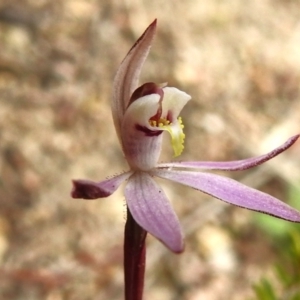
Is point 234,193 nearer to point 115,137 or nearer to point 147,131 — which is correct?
point 147,131

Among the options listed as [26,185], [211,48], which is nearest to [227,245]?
[26,185]

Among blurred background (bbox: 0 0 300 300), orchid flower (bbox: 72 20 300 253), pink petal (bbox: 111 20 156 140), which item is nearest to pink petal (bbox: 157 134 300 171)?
orchid flower (bbox: 72 20 300 253)

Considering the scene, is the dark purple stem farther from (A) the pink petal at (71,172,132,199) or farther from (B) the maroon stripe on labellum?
(B) the maroon stripe on labellum

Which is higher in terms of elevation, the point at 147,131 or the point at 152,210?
the point at 147,131

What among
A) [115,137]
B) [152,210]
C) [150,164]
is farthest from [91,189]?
[115,137]

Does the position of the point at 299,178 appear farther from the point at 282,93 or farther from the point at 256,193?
the point at 256,193

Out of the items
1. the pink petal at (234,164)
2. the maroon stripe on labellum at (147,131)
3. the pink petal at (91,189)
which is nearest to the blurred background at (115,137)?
the pink petal at (234,164)
